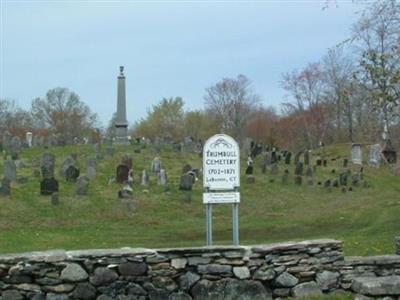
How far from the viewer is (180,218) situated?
21.0 meters

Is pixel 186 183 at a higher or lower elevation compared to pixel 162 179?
lower

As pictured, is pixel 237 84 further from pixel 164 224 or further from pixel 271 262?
pixel 271 262

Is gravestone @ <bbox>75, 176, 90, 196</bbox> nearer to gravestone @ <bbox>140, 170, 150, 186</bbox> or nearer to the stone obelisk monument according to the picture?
gravestone @ <bbox>140, 170, 150, 186</bbox>

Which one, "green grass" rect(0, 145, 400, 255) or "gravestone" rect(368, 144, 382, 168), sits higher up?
"gravestone" rect(368, 144, 382, 168)

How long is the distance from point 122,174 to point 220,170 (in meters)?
15.5

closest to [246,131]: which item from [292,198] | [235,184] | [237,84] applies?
[237,84]

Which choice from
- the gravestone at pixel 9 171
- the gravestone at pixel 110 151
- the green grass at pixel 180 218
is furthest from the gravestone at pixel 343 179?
the gravestone at pixel 9 171

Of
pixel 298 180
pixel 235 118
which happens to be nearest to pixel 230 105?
pixel 235 118

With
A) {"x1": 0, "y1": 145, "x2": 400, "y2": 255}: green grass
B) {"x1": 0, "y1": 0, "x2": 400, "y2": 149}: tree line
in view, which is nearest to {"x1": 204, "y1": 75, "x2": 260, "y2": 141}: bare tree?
{"x1": 0, "y1": 0, "x2": 400, "y2": 149}: tree line

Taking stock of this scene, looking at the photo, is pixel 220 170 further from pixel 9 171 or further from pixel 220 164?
pixel 9 171

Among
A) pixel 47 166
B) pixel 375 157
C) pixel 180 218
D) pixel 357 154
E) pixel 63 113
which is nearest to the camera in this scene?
pixel 180 218

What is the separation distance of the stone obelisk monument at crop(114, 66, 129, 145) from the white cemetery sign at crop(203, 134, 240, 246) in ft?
94.0

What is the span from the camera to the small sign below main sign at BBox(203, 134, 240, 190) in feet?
32.5

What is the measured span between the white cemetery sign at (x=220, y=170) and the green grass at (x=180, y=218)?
12.7 feet
